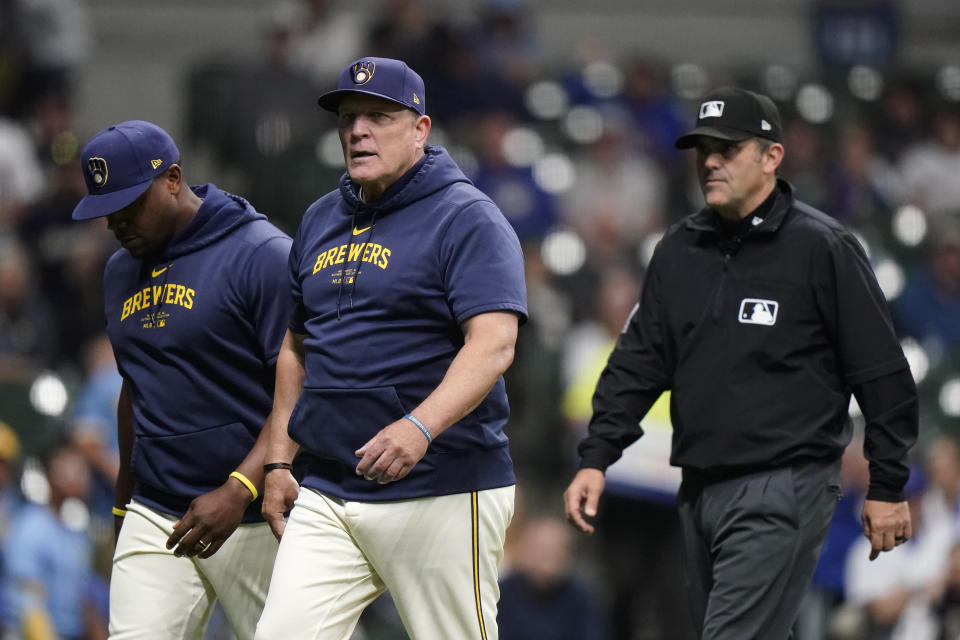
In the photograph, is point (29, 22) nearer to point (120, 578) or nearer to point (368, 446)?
point (120, 578)

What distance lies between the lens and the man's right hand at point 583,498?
4.63 m

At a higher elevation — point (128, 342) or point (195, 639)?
point (128, 342)

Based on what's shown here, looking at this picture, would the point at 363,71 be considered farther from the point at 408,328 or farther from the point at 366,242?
the point at 408,328

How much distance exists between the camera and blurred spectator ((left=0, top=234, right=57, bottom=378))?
31.1ft

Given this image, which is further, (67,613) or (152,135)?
(67,613)

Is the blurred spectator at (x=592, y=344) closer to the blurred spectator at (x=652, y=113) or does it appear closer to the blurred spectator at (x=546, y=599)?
the blurred spectator at (x=546, y=599)

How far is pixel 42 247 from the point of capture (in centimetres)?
1045

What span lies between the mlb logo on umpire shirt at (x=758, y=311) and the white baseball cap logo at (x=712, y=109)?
569 mm

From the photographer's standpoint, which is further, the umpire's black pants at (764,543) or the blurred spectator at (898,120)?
the blurred spectator at (898,120)

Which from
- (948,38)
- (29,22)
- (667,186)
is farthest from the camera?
(948,38)

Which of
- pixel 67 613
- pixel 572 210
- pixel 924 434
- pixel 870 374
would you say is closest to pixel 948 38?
pixel 572 210

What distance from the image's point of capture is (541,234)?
11.8 m

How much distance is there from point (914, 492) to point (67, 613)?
4768 millimetres

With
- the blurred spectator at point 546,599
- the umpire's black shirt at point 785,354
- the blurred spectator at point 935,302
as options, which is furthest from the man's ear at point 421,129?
the blurred spectator at point 935,302
